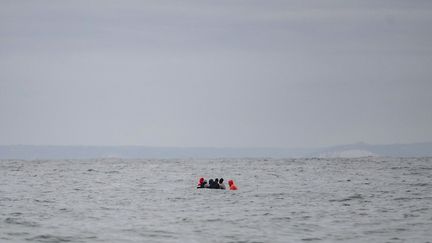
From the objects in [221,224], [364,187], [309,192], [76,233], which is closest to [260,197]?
[309,192]

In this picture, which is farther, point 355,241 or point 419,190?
point 419,190

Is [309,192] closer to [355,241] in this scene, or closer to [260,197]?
[260,197]

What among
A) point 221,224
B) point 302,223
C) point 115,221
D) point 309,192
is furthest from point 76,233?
point 309,192

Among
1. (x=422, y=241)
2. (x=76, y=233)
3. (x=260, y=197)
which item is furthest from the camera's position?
(x=260, y=197)

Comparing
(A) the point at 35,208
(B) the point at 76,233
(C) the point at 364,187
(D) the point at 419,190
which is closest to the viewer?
(B) the point at 76,233

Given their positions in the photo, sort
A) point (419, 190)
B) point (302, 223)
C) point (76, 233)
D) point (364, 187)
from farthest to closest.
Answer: point (364, 187) < point (419, 190) < point (302, 223) < point (76, 233)

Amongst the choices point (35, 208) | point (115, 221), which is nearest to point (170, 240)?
point (115, 221)

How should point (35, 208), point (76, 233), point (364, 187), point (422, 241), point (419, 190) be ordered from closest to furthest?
point (422, 241)
point (76, 233)
point (35, 208)
point (419, 190)
point (364, 187)

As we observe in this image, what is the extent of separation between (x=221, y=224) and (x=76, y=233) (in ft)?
21.1

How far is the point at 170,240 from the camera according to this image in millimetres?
27453

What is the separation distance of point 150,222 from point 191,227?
244 cm

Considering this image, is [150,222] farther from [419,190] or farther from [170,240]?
[419,190]

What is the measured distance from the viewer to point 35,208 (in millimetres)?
38781

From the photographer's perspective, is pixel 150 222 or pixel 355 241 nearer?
pixel 355 241
